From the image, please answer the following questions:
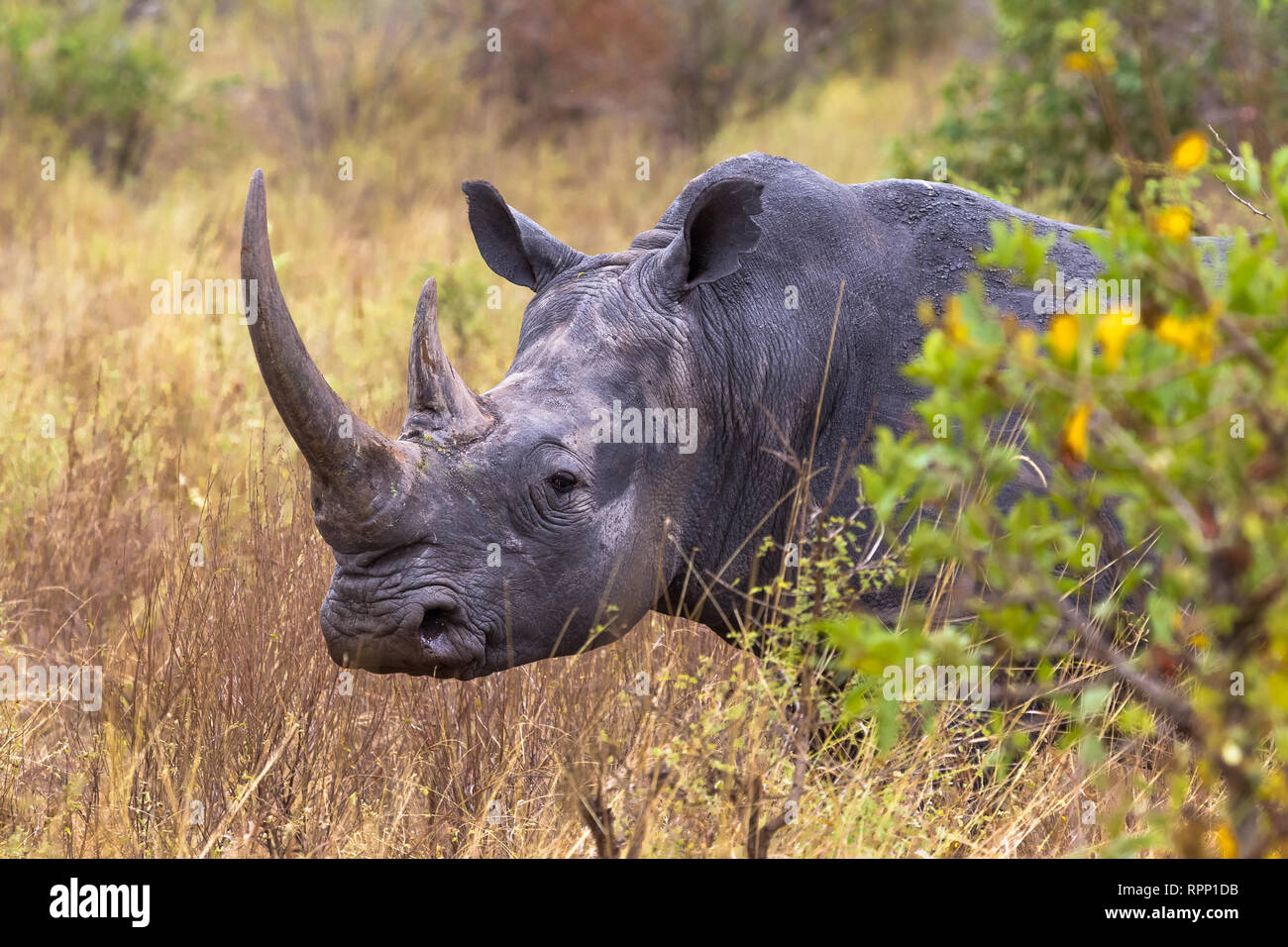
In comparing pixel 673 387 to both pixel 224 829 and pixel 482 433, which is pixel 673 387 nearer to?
pixel 482 433

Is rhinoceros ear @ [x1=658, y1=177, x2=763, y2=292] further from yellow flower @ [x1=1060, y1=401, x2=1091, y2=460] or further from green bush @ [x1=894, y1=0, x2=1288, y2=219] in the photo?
green bush @ [x1=894, y1=0, x2=1288, y2=219]

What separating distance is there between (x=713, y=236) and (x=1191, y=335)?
241cm

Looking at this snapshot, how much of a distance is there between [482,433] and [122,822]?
4.57 ft

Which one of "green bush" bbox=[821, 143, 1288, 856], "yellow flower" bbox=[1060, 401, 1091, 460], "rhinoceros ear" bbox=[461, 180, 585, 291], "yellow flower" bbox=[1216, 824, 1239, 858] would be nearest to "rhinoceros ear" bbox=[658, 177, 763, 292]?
"rhinoceros ear" bbox=[461, 180, 585, 291]

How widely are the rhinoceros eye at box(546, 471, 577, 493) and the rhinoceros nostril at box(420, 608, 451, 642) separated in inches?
17.2

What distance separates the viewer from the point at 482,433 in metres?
3.93

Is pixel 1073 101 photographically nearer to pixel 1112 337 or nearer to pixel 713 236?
pixel 713 236

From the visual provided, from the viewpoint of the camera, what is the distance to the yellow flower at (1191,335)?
6.61ft

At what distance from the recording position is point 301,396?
139 inches

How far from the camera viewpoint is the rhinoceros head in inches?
143

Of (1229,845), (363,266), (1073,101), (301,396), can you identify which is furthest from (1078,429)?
(1073,101)

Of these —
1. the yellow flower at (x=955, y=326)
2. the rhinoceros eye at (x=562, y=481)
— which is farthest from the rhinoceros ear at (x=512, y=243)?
the yellow flower at (x=955, y=326)

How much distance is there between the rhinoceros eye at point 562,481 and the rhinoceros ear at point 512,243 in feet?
2.83

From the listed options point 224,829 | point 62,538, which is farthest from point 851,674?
point 62,538
